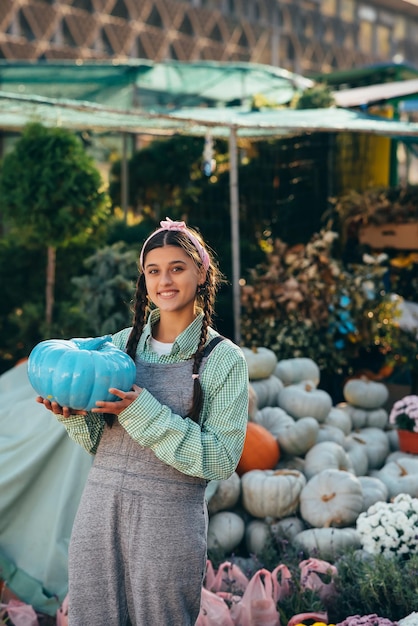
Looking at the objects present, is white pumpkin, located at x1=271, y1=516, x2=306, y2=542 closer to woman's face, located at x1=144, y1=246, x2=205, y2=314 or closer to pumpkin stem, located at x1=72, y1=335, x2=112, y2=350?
pumpkin stem, located at x1=72, y1=335, x2=112, y2=350

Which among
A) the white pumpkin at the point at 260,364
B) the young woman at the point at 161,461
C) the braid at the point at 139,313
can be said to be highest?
the braid at the point at 139,313

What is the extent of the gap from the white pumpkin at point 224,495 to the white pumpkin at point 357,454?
0.89 metres

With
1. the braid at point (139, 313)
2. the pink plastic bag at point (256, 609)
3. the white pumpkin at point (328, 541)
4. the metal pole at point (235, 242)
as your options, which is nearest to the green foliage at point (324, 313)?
the metal pole at point (235, 242)

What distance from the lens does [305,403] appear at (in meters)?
5.49

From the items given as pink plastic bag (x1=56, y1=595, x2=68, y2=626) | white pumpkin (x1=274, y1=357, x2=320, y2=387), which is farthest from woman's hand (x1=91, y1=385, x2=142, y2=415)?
white pumpkin (x1=274, y1=357, x2=320, y2=387)

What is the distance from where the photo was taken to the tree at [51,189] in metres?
6.60

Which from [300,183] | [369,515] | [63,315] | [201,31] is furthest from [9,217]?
[201,31]

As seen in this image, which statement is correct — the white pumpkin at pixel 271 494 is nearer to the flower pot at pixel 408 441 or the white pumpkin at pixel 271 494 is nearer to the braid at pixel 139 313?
the flower pot at pixel 408 441

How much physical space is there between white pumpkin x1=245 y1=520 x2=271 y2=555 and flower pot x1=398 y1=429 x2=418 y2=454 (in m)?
1.32

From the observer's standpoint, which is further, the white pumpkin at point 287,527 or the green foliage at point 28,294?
the green foliage at point 28,294

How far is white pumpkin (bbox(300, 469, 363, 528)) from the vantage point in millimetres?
4559

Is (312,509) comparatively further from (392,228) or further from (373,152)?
(373,152)

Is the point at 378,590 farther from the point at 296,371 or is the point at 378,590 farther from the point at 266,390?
the point at 296,371

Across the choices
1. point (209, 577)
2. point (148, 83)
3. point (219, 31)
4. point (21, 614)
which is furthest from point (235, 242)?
point (219, 31)
